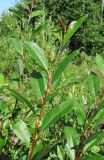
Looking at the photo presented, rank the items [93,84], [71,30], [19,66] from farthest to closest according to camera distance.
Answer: [19,66] → [93,84] → [71,30]

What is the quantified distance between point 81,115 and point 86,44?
33.3m

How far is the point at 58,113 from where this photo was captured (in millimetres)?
1146

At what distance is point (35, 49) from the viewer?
1.19 metres

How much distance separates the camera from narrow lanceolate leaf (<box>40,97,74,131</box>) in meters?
1.13

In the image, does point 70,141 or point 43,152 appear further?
point 70,141

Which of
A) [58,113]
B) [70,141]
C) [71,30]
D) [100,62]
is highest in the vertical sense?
[71,30]

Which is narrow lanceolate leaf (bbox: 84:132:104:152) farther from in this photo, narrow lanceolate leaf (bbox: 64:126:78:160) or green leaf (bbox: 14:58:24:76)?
green leaf (bbox: 14:58:24:76)

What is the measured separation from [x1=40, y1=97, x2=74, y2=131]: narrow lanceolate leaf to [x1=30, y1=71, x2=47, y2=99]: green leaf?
7 cm

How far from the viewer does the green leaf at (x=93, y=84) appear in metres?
1.25

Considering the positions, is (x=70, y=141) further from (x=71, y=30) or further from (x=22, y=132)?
(x=71, y=30)

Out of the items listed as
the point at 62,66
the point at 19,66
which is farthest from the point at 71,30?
the point at 19,66

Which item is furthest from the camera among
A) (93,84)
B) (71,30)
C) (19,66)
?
(19,66)

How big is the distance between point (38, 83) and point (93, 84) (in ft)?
0.55

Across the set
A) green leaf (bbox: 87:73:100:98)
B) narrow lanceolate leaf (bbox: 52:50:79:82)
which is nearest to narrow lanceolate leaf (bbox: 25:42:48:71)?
narrow lanceolate leaf (bbox: 52:50:79:82)
